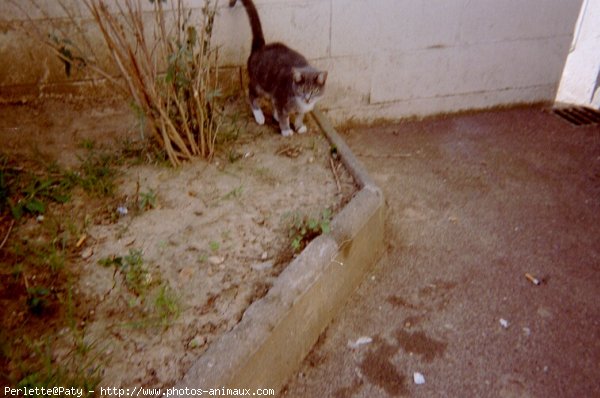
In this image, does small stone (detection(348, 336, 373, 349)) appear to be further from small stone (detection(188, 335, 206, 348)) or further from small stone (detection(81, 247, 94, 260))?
small stone (detection(81, 247, 94, 260))

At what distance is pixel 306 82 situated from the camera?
312cm

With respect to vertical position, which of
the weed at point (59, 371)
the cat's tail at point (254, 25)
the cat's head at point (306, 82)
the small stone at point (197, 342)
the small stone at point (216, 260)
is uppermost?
the cat's tail at point (254, 25)

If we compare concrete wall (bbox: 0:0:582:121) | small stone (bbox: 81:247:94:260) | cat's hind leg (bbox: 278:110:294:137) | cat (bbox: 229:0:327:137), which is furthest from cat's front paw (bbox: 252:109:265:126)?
small stone (bbox: 81:247:94:260)

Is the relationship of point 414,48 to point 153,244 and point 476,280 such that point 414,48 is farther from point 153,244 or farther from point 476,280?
point 153,244

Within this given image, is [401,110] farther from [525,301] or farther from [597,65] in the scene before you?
[525,301]

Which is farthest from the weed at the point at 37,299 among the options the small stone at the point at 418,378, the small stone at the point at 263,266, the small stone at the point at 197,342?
the small stone at the point at 418,378

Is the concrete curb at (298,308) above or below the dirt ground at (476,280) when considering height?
above

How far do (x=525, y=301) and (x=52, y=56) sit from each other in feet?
12.0

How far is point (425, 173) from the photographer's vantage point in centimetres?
370

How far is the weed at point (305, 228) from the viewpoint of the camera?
93.4 inches

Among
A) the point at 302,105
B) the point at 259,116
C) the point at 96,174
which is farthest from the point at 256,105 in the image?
the point at 96,174

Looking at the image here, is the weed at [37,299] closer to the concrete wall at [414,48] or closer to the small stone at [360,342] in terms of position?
the small stone at [360,342]

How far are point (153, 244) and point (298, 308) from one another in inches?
32.4

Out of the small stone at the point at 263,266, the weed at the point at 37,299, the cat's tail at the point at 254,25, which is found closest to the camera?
the weed at the point at 37,299
